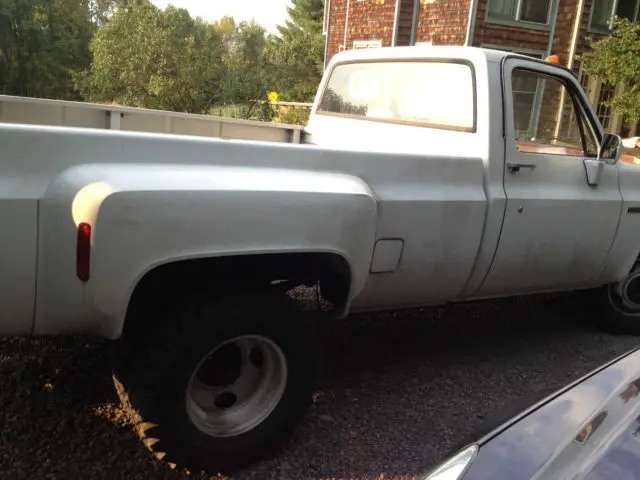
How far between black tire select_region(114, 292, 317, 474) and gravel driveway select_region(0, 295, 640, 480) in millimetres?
129

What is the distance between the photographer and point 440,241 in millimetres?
3062

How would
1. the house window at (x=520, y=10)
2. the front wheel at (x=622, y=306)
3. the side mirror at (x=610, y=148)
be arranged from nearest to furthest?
the side mirror at (x=610, y=148)
the front wheel at (x=622, y=306)
the house window at (x=520, y=10)

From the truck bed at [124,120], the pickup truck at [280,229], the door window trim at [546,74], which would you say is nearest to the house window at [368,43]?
the truck bed at [124,120]

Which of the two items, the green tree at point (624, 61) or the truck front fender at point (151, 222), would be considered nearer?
the truck front fender at point (151, 222)

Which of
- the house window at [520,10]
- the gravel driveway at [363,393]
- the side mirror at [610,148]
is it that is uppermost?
the house window at [520,10]

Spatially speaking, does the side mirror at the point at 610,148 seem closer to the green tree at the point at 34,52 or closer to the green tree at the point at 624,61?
the green tree at the point at 624,61

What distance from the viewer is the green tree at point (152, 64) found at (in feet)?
47.8

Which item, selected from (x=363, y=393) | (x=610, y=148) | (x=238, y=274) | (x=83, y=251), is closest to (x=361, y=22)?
(x=610, y=148)

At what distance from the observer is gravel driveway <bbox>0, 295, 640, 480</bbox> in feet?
8.54

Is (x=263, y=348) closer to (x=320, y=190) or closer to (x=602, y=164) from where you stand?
(x=320, y=190)

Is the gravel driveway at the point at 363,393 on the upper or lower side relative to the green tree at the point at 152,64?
lower

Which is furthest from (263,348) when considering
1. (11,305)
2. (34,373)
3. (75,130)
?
(34,373)

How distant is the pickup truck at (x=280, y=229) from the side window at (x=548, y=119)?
0.01m

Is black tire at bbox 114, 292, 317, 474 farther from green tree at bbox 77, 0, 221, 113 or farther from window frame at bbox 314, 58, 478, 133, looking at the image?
green tree at bbox 77, 0, 221, 113
